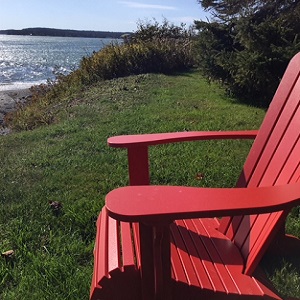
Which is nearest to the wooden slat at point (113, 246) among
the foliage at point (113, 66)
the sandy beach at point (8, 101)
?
the foliage at point (113, 66)

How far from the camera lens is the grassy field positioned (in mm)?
2520

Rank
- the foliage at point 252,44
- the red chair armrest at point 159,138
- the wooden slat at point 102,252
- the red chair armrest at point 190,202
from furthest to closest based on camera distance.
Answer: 1. the foliage at point 252,44
2. the red chair armrest at point 159,138
3. the wooden slat at point 102,252
4. the red chair armrest at point 190,202

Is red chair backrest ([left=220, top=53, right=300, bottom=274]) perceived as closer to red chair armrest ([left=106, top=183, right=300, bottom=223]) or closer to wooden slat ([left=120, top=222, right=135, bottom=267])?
red chair armrest ([left=106, top=183, right=300, bottom=223])

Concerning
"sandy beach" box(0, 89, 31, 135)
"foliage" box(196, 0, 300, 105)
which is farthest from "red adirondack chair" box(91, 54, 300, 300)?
"sandy beach" box(0, 89, 31, 135)

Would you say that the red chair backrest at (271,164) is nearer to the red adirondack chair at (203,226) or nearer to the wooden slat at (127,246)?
the red adirondack chair at (203,226)

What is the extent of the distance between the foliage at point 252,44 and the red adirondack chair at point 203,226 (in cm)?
485

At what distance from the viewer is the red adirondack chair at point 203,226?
1353 mm

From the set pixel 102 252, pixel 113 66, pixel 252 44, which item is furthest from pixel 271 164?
pixel 113 66

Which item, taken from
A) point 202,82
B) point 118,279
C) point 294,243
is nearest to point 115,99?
point 202,82

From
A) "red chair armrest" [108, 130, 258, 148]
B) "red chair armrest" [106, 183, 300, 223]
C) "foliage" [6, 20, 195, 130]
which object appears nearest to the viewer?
"red chair armrest" [106, 183, 300, 223]

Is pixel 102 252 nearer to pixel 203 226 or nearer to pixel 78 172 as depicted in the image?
pixel 203 226

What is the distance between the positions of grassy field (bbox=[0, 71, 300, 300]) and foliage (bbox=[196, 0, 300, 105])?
0.51m

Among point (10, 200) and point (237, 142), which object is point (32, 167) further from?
point (237, 142)

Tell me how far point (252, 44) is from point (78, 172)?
426cm
